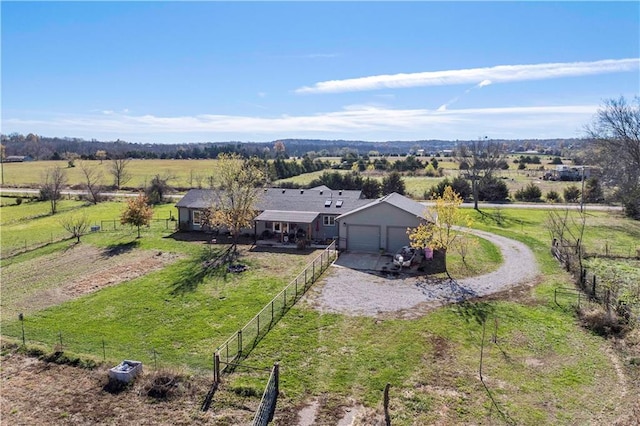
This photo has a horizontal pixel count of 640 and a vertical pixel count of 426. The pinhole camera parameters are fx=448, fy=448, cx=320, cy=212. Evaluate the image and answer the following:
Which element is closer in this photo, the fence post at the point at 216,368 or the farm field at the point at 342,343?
the farm field at the point at 342,343

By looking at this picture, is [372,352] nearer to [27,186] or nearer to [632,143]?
[632,143]

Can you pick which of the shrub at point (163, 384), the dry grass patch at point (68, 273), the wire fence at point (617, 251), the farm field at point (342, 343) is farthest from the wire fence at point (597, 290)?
the dry grass patch at point (68, 273)

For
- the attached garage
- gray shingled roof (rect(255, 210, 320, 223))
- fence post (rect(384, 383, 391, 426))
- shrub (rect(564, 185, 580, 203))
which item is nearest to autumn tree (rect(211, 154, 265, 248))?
gray shingled roof (rect(255, 210, 320, 223))

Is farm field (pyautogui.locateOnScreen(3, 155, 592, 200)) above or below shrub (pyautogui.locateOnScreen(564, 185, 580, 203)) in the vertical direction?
above

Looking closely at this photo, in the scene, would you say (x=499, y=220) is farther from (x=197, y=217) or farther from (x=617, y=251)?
(x=197, y=217)

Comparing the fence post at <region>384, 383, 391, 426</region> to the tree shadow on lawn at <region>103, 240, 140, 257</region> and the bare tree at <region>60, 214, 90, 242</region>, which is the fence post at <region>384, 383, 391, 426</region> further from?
the bare tree at <region>60, 214, 90, 242</region>

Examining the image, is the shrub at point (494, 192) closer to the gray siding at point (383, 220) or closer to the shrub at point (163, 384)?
the gray siding at point (383, 220)

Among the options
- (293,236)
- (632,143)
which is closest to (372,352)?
(293,236)
